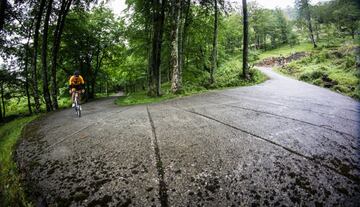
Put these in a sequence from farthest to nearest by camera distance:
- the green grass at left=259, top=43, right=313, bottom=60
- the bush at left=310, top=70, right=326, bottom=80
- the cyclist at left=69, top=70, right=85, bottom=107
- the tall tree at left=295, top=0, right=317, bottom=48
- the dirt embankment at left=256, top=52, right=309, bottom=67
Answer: the tall tree at left=295, top=0, right=317, bottom=48 < the green grass at left=259, top=43, right=313, bottom=60 < the dirt embankment at left=256, top=52, right=309, bottom=67 < the bush at left=310, top=70, right=326, bottom=80 < the cyclist at left=69, top=70, right=85, bottom=107

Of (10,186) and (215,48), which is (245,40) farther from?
(10,186)

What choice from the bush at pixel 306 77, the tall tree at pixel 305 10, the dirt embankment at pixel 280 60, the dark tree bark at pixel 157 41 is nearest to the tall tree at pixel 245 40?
the bush at pixel 306 77

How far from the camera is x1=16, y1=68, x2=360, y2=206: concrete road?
2.12 metres

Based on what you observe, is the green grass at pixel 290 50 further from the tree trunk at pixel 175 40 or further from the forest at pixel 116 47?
the tree trunk at pixel 175 40

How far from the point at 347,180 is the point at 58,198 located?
11.3 ft

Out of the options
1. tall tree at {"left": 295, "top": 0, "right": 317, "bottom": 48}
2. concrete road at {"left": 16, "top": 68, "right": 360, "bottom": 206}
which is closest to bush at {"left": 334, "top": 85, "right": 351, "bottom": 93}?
concrete road at {"left": 16, "top": 68, "right": 360, "bottom": 206}

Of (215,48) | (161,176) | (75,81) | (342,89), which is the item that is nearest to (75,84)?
(75,81)

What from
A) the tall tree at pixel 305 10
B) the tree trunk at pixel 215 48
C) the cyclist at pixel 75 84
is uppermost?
the tall tree at pixel 305 10

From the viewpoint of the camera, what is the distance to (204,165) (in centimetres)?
271

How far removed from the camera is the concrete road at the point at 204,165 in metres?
2.12

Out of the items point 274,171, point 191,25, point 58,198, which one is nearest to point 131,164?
point 58,198

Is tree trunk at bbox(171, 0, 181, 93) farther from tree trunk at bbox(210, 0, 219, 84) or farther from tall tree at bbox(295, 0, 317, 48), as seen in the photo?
tall tree at bbox(295, 0, 317, 48)

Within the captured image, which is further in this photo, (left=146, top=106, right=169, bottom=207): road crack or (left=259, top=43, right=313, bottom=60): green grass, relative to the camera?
(left=259, top=43, right=313, bottom=60): green grass

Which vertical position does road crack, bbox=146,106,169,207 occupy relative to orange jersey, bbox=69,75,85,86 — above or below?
below
